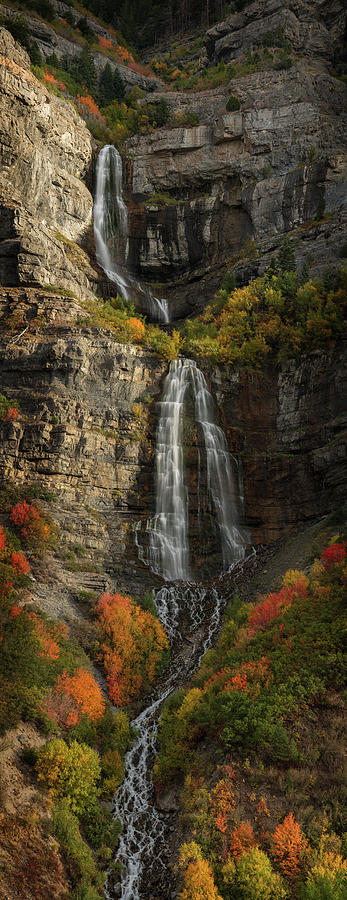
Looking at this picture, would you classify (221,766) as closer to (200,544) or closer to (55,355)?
(200,544)

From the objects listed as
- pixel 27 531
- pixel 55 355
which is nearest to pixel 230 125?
pixel 55 355

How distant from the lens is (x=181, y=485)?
102ft

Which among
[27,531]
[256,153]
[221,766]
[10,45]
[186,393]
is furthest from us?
[256,153]

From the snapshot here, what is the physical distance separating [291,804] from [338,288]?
33.5m

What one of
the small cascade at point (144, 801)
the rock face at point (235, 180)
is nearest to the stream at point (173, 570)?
the small cascade at point (144, 801)

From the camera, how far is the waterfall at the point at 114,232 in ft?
155

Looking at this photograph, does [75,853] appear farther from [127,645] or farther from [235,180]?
[235,180]

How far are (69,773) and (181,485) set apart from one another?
1831cm

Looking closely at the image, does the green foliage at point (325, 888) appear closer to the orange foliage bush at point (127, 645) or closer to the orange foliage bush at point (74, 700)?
the orange foliage bush at point (74, 700)

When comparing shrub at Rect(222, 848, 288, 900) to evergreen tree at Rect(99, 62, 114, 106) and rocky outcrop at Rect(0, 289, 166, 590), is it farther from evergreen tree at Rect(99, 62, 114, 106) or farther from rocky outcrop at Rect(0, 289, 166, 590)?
evergreen tree at Rect(99, 62, 114, 106)

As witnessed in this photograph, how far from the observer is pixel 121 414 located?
3147 centimetres

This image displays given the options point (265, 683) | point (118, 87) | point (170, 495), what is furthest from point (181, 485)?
point (118, 87)

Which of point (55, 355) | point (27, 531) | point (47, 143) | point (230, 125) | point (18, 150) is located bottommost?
point (27, 531)

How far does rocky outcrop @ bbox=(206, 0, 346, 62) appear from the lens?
6378 centimetres
